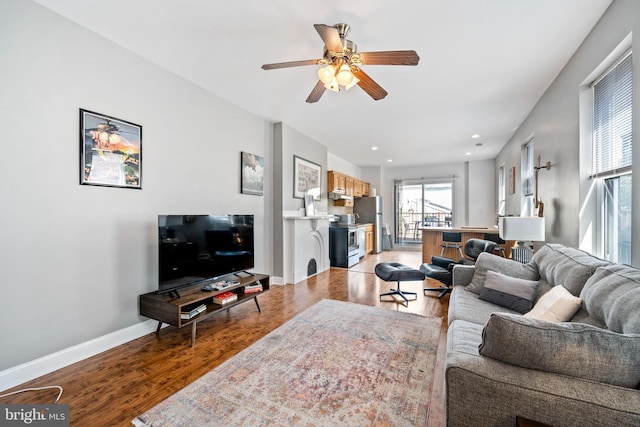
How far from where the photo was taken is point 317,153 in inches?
215

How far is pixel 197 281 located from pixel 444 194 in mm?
7559

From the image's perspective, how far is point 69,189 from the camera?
2107 mm

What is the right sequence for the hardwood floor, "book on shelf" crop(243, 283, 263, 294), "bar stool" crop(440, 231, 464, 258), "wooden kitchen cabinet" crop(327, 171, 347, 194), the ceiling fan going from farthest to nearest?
1. "wooden kitchen cabinet" crop(327, 171, 347, 194)
2. "bar stool" crop(440, 231, 464, 258)
3. "book on shelf" crop(243, 283, 263, 294)
4. the ceiling fan
5. the hardwood floor

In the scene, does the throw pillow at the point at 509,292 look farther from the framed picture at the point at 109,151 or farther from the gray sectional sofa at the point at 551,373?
the framed picture at the point at 109,151

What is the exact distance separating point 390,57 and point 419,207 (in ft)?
23.4

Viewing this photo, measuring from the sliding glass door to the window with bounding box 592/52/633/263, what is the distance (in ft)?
19.4

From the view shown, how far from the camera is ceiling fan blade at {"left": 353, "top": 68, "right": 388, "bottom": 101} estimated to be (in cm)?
216

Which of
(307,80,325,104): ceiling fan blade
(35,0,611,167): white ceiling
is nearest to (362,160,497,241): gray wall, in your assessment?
(35,0,611,167): white ceiling

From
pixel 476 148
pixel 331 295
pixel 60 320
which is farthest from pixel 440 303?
pixel 476 148

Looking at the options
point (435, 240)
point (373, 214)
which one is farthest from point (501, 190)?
point (373, 214)

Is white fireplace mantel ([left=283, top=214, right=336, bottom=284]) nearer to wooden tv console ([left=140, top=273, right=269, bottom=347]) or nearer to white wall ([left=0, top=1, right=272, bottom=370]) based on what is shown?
wooden tv console ([left=140, top=273, right=269, bottom=347])

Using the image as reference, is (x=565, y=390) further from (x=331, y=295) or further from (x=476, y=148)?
(x=476, y=148)

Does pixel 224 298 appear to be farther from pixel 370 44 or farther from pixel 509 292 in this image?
pixel 370 44

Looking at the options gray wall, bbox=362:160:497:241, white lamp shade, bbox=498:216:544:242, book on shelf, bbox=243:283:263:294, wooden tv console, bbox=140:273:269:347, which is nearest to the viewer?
wooden tv console, bbox=140:273:269:347
